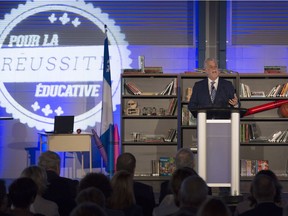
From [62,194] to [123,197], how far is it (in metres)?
1.10

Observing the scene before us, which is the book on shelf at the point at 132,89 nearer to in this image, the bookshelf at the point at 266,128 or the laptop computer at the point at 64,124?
the laptop computer at the point at 64,124

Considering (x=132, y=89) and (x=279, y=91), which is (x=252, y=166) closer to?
(x=279, y=91)

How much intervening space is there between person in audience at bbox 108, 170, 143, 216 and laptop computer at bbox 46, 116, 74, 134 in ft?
17.2

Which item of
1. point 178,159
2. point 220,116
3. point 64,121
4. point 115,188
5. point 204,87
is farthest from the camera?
point 64,121

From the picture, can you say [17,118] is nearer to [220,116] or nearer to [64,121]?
[64,121]

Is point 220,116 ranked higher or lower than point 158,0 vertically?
lower

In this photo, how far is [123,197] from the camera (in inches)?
178

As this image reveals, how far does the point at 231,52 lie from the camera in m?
10.7

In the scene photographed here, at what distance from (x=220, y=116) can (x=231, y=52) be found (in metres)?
3.97

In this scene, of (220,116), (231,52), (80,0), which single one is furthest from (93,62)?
(220,116)

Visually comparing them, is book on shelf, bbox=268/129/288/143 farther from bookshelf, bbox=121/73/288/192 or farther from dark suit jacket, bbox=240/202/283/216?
dark suit jacket, bbox=240/202/283/216

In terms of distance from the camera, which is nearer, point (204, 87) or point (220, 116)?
point (220, 116)

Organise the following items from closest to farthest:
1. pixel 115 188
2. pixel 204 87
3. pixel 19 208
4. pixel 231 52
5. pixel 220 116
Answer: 1. pixel 19 208
2. pixel 115 188
3. pixel 220 116
4. pixel 204 87
5. pixel 231 52

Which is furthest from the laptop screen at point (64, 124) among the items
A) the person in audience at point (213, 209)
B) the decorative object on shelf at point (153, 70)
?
the person in audience at point (213, 209)
